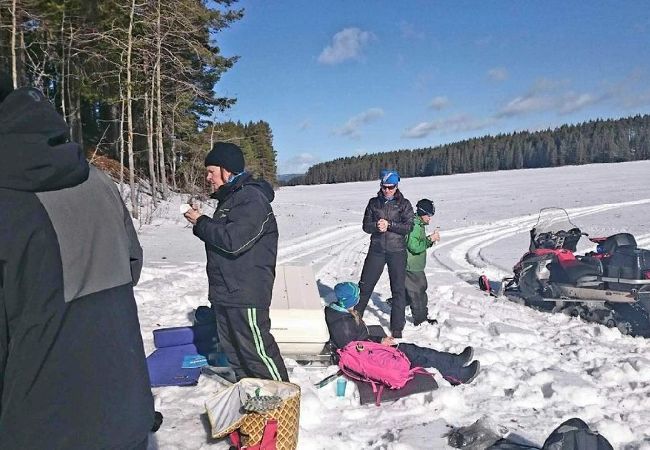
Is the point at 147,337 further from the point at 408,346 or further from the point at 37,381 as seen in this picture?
the point at 37,381

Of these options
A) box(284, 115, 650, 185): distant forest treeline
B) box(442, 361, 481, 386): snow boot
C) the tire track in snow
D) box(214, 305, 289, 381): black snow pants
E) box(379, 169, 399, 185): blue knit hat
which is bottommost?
the tire track in snow

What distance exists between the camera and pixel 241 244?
363cm

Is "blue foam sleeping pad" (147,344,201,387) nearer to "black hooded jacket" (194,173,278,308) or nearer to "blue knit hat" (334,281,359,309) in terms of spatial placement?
"black hooded jacket" (194,173,278,308)

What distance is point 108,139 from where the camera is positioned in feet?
100

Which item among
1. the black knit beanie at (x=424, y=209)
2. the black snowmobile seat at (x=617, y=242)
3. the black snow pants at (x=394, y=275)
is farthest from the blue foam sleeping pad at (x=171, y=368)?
the black snowmobile seat at (x=617, y=242)

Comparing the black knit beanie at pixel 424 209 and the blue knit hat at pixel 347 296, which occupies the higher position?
the black knit beanie at pixel 424 209

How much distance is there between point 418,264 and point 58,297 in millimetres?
5679

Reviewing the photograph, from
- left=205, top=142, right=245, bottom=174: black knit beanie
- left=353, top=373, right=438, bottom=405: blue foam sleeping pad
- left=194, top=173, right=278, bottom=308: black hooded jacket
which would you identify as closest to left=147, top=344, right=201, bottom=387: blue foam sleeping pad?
left=194, top=173, right=278, bottom=308: black hooded jacket

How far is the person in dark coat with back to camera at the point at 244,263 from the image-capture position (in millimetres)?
3672

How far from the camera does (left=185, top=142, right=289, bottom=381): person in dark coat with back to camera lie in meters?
3.67

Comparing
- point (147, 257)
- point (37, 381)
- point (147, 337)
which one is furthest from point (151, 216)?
point (37, 381)

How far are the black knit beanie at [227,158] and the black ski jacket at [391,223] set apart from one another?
8.01 ft

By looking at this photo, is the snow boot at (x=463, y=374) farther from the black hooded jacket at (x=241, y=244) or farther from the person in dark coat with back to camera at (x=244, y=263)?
the black hooded jacket at (x=241, y=244)

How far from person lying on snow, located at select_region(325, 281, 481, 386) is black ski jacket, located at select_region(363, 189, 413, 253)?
1.05m
